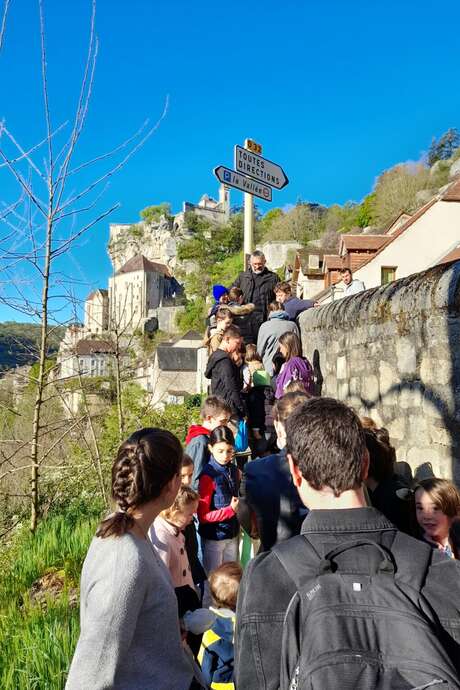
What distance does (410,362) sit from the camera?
3242mm

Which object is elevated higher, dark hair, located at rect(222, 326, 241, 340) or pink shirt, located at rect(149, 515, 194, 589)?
dark hair, located at rect(222, 326, 241, 340)

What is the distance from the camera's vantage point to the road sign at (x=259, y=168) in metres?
6.00

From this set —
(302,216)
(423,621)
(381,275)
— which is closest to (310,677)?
(423,621)

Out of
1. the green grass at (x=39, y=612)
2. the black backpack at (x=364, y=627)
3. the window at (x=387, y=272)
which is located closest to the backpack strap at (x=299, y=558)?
the black backpack at (x=364, y=627)

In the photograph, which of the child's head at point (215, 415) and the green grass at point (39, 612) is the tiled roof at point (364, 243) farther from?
the child's head at point (215, 415)

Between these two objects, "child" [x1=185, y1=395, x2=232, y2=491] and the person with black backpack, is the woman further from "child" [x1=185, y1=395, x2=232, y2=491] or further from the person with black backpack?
"child" [x1=185, y1=395, x2=232, y2=491]

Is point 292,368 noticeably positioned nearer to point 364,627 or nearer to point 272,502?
point 272,502

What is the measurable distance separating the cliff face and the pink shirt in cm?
8190

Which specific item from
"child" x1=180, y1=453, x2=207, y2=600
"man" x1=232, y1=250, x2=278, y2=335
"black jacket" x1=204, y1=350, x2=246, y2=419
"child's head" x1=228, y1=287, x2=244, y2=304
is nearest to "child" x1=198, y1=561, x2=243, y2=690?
"child" x1=180, y1=453, x2=207, y2=600

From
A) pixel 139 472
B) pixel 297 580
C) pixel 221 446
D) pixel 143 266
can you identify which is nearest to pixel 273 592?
pixel 297 580

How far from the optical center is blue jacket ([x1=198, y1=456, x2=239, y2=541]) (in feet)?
11.7

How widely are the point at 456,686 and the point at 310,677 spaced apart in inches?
10.9

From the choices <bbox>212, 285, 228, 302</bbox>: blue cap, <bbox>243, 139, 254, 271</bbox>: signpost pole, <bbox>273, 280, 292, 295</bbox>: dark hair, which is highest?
<bbox>243, 139, 254, 271</bbox>: signpost pole

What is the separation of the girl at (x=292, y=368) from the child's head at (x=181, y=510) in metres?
1.79
